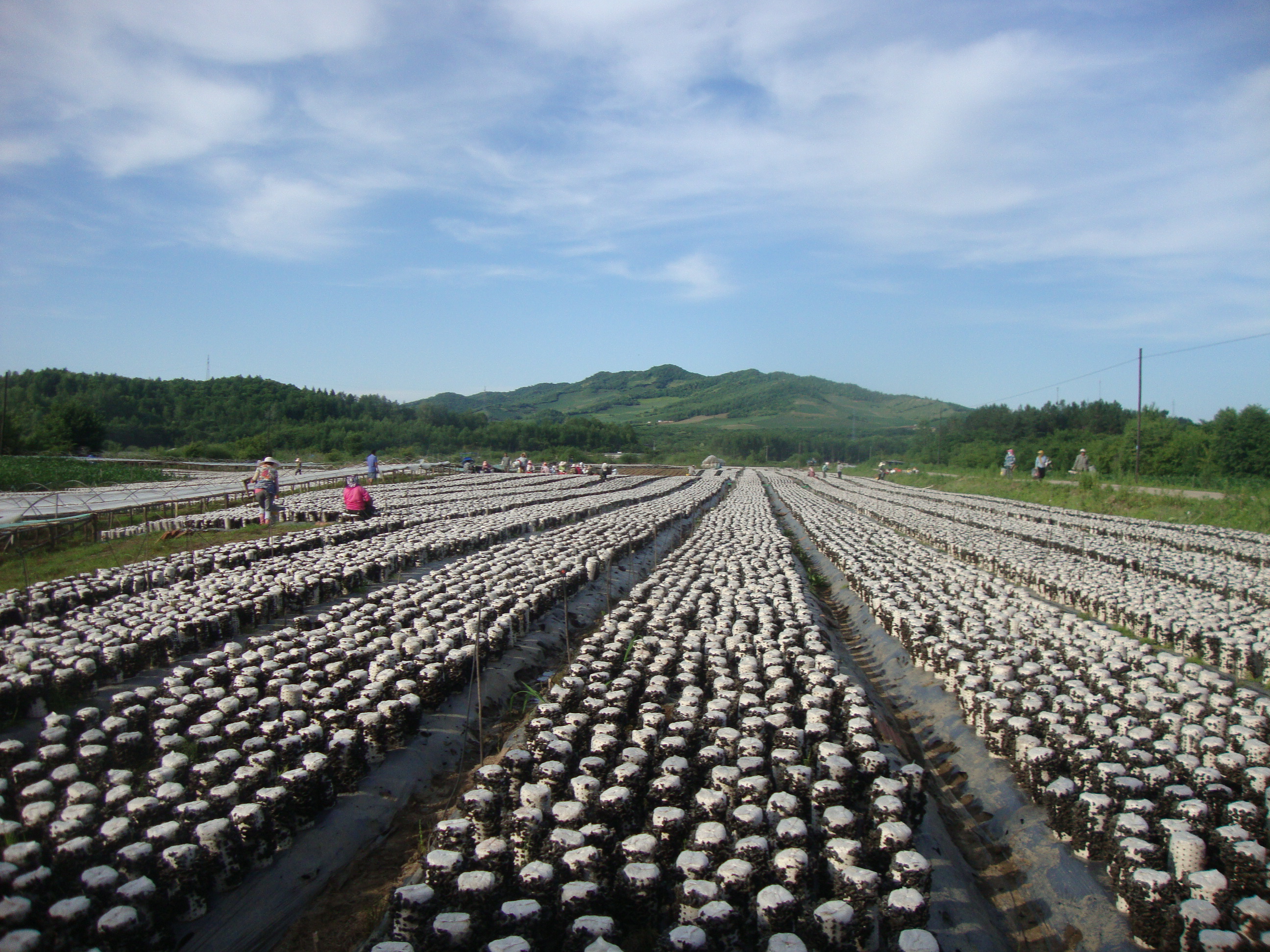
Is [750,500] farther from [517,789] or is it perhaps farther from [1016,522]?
[517,789]

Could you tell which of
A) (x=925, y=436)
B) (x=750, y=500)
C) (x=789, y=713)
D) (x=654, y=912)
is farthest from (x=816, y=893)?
(x=925, y=436)

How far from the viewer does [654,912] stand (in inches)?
122

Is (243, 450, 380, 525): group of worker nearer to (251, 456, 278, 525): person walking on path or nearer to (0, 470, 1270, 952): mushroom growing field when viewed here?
(251, 456, 278, 525): person walking on path

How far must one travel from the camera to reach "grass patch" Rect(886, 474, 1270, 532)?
1761 cm

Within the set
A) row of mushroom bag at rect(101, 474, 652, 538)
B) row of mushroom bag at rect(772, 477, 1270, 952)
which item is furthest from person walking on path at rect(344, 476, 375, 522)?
row of mushroom bag at rect(772, 477, 1270, 952)

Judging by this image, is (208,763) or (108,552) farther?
(108,552)

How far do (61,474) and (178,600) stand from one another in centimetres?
2206

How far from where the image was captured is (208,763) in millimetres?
3969

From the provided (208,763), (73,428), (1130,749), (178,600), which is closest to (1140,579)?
(1130,749)

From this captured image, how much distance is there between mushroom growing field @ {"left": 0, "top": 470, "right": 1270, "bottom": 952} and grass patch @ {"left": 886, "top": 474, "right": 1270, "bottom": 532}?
10.9m

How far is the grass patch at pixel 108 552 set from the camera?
1144 cm

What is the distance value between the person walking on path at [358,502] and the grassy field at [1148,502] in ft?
72.9

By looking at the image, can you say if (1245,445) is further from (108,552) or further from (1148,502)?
(108,552)

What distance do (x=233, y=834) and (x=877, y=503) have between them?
943 inches
